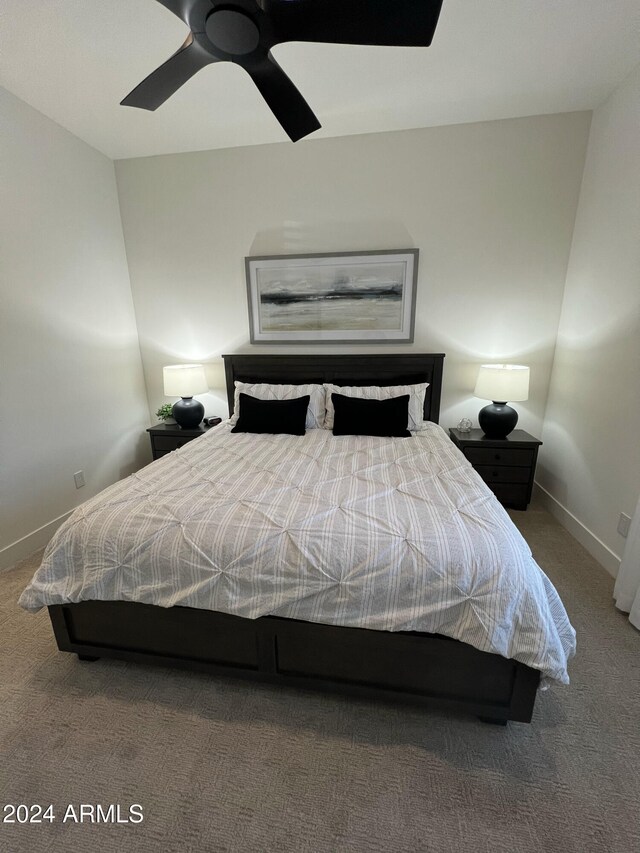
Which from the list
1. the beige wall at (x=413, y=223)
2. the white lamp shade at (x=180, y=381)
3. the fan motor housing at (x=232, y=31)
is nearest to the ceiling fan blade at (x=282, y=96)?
the fan motor housing at (x=232, y=31)

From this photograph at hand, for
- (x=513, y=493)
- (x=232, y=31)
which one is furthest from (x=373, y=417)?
(x=232, y=31)

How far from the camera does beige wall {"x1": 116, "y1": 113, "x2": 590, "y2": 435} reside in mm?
2701

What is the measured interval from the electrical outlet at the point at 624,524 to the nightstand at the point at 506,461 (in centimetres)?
69

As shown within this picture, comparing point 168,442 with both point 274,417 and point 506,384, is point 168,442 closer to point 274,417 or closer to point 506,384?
point 274,417

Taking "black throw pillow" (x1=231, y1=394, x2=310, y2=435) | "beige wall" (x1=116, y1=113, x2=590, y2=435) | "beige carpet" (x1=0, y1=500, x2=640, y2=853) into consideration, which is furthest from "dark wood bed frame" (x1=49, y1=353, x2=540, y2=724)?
"beige wall" (x1=116, y1=113, x2=590, y2=435)

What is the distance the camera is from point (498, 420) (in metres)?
2.81

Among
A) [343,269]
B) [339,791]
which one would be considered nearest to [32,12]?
[343,269]

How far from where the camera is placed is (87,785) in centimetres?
118

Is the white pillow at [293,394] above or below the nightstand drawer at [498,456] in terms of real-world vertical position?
above

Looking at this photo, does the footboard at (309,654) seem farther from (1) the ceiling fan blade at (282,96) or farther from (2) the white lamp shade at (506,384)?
(1) the ceiling fan blade at (282,96)

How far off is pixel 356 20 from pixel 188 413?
2.62 meters

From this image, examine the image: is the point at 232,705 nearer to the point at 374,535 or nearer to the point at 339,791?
the point at 339,791

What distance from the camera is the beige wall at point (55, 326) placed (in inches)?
89.9

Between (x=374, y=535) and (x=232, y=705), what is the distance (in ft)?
2.99
